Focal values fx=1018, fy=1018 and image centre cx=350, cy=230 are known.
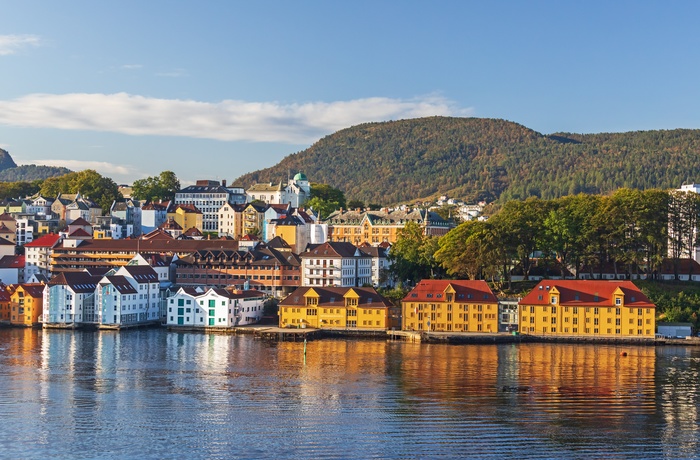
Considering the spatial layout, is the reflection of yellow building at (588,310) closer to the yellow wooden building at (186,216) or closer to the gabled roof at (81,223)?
the gabled roof at (81,223)

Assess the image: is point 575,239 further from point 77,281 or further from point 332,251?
point 77,281

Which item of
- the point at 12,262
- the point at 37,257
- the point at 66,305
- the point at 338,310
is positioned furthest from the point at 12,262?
the point at 338,310

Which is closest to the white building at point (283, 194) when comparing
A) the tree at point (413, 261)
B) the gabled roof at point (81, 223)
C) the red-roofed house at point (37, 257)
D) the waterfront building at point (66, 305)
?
the gabled roof at point (81, 223)

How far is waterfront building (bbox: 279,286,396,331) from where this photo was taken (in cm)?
7031

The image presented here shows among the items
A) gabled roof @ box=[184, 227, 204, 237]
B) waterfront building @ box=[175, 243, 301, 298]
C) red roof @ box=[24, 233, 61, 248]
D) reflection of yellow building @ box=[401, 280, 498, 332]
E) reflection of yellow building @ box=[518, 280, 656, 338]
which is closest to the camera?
reflection of yellow building @ box=[518, 280, 656, 338]

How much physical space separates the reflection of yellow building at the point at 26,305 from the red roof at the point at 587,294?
119 ft

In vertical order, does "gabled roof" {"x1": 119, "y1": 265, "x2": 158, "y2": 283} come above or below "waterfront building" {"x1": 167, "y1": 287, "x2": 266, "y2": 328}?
above

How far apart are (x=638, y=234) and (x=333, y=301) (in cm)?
2360

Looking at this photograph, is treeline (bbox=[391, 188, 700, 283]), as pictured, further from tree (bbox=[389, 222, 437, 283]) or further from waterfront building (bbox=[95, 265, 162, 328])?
waterfront building (bbox=[95, 265, 162, 328])

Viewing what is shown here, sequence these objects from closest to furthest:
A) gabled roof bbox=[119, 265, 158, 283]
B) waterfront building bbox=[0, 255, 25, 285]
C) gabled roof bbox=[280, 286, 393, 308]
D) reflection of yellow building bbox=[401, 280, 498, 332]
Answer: reflection of yellow building bbox=[401, 280, 498, 332]
gabled roof bbox=[280, 286, 393, 308]
gabled roof bbox=[119, 265, 158, 283]
waterfront building bbox=[0, 255, 25, 285]

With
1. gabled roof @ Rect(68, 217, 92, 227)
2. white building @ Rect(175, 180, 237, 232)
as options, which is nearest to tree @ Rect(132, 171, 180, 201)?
white building @ Rect(175, 180, 237, 232)

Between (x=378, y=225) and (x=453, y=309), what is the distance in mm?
38221

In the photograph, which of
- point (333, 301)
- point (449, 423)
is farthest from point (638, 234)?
point (449, 423)

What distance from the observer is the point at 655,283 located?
74.4 meters
